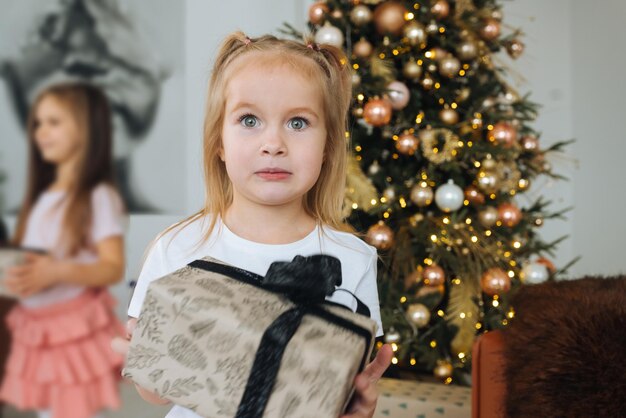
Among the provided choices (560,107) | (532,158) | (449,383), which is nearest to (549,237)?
(560,107)

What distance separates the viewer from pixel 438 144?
1979 millimetres

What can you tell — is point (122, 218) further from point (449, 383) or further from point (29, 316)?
point (449, 383)

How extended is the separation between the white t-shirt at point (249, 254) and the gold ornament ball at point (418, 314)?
105cm

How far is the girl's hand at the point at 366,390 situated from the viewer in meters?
0.70

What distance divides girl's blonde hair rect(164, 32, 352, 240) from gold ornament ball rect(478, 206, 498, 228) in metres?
Result: 1.21

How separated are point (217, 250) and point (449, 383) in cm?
147

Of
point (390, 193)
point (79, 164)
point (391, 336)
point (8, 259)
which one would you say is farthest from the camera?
point (390, 193)

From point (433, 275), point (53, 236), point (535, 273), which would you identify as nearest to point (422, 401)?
point (433, 275)

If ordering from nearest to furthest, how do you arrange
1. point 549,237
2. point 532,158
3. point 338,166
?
point 338,166, point 532,158, point 549,237

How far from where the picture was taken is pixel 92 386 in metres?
1.33

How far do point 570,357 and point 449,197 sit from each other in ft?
3.15

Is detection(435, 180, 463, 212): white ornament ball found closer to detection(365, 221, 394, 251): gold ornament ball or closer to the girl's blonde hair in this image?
detection(365, 221, 394, 251): gold ornament ball

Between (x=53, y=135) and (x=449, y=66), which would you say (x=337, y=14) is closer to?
(x=449, y=66)

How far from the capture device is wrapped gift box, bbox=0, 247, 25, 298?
1140mm
